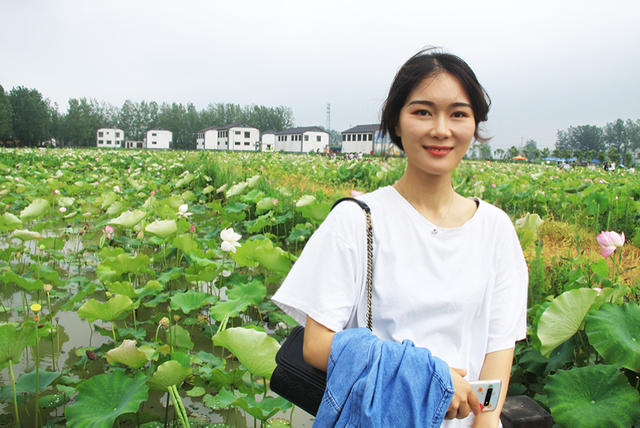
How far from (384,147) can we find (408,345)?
653 millimetres

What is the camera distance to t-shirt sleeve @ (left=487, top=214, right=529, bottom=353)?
3.12 ft

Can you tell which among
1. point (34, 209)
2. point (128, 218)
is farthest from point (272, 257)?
point (34, 209)

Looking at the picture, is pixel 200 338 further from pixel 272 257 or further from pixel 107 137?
pixel 107 137

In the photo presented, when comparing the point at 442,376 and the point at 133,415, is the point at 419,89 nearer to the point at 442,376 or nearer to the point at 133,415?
the point at 442,376

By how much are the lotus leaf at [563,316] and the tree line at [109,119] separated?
4957 cm

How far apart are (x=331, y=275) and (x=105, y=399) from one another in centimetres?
91

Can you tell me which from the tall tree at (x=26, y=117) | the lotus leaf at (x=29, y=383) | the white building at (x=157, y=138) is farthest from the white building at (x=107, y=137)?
the lotus leaf at (x=29, y=383)

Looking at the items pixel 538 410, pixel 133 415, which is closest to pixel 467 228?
pixel 538 410

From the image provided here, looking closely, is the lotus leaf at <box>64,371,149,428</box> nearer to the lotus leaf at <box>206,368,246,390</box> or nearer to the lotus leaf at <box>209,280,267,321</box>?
the lotus leaf at <box>206,368,246,390</box>

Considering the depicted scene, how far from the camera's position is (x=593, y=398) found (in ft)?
4.01

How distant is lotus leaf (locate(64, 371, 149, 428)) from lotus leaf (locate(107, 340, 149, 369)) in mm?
90

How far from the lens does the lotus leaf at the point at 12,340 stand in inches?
51.3

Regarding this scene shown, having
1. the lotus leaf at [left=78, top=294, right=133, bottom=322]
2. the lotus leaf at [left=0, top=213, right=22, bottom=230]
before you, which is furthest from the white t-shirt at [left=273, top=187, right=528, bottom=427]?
the lotus leaf at [left=0, top=213, right=22, bottom=230]

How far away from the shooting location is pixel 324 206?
114 inches
